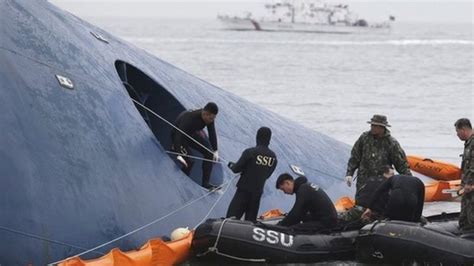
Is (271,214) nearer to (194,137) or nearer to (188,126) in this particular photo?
(194,137)

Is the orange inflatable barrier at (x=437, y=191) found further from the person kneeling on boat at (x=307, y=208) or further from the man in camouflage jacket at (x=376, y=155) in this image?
the person kneeling on boat at (x=307, y=208)

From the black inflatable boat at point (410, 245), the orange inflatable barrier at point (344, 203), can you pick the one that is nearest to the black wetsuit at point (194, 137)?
the black inflatable boat at point (410, 245)

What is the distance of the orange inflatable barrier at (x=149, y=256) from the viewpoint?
508 inches

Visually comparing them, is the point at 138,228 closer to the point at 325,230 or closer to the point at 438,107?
the point at 325,230

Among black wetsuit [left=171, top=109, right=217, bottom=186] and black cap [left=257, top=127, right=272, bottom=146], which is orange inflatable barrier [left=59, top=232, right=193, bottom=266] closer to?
black cap [left=257, top=127, right=272, bottom=146]

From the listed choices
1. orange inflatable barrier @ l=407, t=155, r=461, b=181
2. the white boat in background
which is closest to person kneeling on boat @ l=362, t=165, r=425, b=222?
orange inflatable barrier @ l=407, t=155, r=461, b=181

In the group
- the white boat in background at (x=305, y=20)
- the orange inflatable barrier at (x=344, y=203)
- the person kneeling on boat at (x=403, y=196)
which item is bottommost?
the white boat in background at (x=305, y=20)

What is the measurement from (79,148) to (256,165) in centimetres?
242

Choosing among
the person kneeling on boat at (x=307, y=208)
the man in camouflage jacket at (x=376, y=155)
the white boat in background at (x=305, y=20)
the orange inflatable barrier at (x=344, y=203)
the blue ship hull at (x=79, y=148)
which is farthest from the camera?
the white boat in background at (x=305, y=20)

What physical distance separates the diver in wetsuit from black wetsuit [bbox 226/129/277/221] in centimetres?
85

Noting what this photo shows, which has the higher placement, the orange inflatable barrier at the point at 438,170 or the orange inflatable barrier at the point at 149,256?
the orange inflatable barrier at the point at 149,256

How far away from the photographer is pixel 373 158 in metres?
16.1

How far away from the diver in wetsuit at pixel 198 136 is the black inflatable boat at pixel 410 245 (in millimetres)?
2618

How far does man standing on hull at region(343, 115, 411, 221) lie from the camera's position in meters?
15.9
